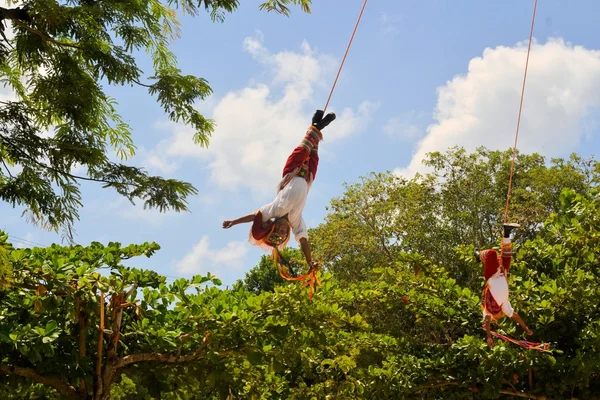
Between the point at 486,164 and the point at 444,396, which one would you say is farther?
the point at 486,164

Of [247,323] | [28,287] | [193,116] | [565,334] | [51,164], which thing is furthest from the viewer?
[193,116]

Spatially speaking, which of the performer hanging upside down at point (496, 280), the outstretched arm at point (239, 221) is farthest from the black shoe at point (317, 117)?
the performer hanging upside down at point (496, 280)

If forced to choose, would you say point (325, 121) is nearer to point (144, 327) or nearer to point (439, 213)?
point (144, 327)

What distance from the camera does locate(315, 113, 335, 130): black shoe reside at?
369cm

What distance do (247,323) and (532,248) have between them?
149 inches

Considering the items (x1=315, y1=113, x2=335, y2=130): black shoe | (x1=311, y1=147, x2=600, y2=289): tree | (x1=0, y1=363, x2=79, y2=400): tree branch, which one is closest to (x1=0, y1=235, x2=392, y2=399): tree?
(x1=0, y1=363, x2=79, y2=400): tree branch

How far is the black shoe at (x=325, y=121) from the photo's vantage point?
12.1 feet

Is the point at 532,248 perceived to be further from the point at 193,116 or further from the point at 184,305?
the point at 193,116

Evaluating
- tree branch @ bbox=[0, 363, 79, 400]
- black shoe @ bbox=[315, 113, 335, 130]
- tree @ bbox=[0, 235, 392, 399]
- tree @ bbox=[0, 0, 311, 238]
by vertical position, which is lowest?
tree branch @ bbox=[0, 363, 79, 400]

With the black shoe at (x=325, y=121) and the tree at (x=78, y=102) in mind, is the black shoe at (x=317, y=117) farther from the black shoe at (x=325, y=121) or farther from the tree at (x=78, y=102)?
the tree at (x=78, y=102)

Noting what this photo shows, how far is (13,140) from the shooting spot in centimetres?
942

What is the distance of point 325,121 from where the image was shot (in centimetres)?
369

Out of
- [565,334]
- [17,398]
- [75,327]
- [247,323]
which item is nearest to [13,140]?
[17,398]

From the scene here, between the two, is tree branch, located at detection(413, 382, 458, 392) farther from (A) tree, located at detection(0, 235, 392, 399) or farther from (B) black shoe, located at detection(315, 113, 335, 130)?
(B) black shoe, located at detection(315, 113, 335, 130)
